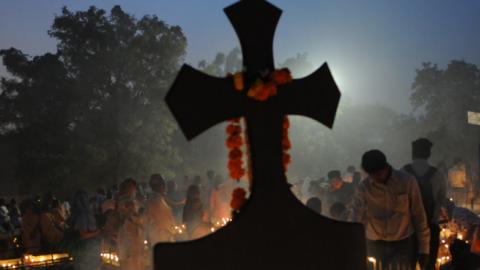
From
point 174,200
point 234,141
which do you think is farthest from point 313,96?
point 174,200

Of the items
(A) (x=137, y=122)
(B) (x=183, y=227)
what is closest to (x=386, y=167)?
(B) (x=183, y=227)

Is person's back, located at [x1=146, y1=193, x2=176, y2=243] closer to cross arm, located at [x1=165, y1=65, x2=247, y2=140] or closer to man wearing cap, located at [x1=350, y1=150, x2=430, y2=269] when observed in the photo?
man wearing cap, located at [x1=350, y1=150, x2=430, y2=269]

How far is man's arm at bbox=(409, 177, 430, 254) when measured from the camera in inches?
240

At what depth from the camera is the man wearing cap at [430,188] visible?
23.3ft

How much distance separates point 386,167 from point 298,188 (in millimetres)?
10552

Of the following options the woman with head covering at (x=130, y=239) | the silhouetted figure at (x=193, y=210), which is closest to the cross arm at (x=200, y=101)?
the woman with head covering at (x=130, y=239)

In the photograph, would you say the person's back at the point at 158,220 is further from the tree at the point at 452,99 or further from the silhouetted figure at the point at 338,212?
the tree at the point at 452,99

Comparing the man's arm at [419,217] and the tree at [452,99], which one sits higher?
the tree at [452,99]

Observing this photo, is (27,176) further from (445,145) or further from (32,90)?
(445,145)

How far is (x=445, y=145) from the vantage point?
40875 mm

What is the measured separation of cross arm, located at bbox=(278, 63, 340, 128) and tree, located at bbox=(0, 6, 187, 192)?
79.8 ft

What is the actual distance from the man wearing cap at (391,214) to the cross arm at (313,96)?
5.85 feet

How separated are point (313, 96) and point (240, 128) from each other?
0.65m

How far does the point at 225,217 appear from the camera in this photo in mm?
13227
